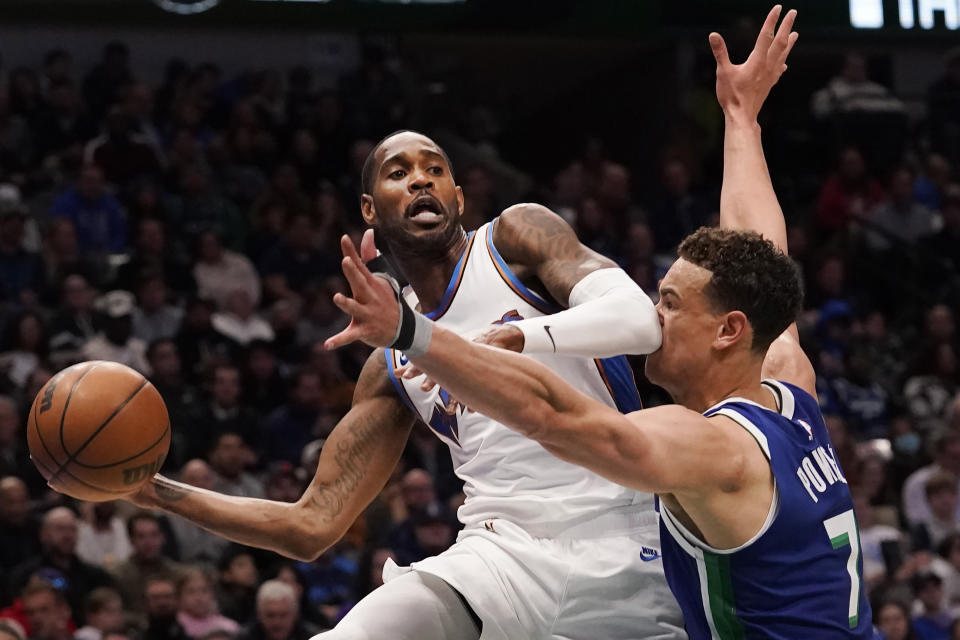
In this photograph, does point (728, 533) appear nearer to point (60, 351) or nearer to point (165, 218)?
point (60, 351)

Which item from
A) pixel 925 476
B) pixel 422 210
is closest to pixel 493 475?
pixel 422 210

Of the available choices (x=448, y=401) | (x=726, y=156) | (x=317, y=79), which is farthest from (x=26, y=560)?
(x=317, y=79)

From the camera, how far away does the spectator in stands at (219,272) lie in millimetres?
10664

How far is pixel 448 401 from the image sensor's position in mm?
4266

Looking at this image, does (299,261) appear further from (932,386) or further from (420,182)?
(420,182)

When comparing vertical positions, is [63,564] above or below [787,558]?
below

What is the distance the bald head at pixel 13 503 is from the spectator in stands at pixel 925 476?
19.1 feet

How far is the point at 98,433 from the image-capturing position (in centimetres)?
397

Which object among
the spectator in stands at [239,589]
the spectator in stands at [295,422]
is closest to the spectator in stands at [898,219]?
the spectator in stands at [295,422]

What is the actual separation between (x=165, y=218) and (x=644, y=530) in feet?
25.6

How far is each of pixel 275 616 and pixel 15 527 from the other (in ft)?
5.16

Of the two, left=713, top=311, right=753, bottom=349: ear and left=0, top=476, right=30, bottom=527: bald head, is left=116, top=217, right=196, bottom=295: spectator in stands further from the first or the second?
left=713, top=311, right=753, bottom=349: ear

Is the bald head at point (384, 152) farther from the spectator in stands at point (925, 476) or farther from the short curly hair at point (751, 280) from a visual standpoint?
the spectator in stands at point (925, 476)

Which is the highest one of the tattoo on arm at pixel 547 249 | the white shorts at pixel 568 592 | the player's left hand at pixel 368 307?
the player's left hand at pixel 368 307
